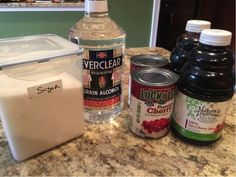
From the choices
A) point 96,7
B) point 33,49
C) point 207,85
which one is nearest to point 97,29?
point 96,7

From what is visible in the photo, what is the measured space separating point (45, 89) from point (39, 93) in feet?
0.04

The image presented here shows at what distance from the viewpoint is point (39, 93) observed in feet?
1.22

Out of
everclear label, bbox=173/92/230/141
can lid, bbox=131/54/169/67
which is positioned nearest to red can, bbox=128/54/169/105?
can lid, bbox=131/54/169/67

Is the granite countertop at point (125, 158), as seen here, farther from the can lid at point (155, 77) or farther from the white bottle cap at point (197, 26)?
the white bottle cap at point (197, 26)

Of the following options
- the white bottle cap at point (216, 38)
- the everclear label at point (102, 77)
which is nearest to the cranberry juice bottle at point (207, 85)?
the white bottle cap at point (216, 38)

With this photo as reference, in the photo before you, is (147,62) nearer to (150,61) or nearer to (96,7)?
(150,61)

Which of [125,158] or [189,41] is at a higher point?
[189,41]

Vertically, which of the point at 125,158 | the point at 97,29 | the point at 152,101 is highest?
the point at 97,29

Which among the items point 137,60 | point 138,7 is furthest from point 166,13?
point 137,60

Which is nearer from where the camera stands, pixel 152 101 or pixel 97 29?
pixel 152 101

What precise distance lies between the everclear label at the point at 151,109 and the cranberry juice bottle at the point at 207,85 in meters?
0.03

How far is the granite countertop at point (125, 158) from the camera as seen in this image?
15.5 inches

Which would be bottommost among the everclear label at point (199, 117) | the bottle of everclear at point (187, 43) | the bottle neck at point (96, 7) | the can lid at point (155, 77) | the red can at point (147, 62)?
the everclear label at point (199, 117)

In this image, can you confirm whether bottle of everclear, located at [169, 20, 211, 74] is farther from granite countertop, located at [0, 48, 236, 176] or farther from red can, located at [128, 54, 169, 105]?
granite countertop, located at [0, 48, 236, 176]
